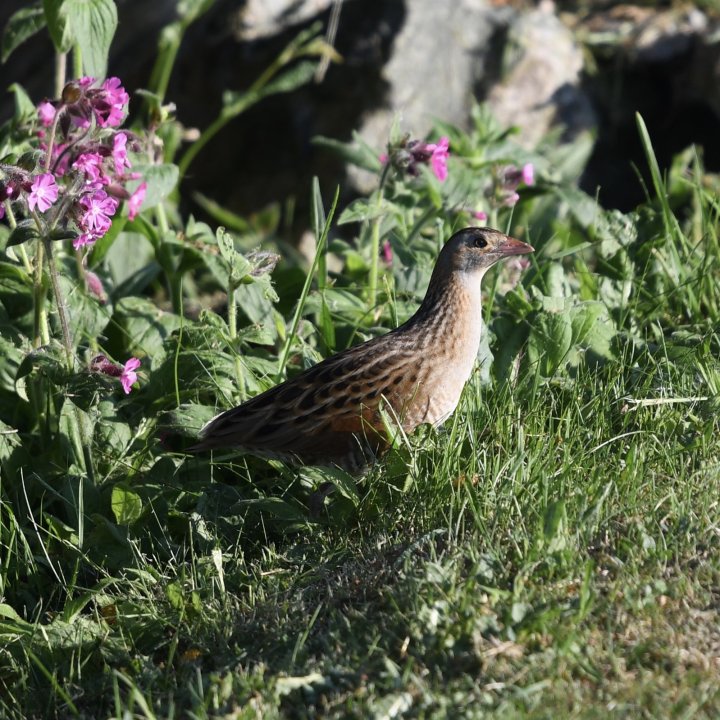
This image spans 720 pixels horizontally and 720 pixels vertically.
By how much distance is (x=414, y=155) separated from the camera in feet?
18.4

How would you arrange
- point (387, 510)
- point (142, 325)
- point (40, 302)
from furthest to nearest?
point (142, 325) < point (40, 302) < point (387, 510)

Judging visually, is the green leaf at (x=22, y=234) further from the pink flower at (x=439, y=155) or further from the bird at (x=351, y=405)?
the pink flower at (x=439, y=155)

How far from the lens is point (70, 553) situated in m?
4.83

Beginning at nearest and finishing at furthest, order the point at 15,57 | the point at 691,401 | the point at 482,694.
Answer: the point at 482,694 → the point at 691,401 → the point at 15,57

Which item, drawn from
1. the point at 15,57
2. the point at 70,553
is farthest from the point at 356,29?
the point at 70,553

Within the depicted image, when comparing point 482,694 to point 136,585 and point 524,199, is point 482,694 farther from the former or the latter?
point 524,199

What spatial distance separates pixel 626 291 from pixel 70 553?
111 inches

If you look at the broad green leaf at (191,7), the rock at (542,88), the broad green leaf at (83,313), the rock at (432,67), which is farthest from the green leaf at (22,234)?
the rock at (542,88)

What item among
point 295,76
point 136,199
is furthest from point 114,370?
point 295,76

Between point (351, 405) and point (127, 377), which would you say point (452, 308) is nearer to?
point (351, 405)

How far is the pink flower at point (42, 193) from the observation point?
4668 millimetres

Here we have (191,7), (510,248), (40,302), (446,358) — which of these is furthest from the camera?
(191,7)

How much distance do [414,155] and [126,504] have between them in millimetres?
2078

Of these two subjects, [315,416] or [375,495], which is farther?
[315,416]
